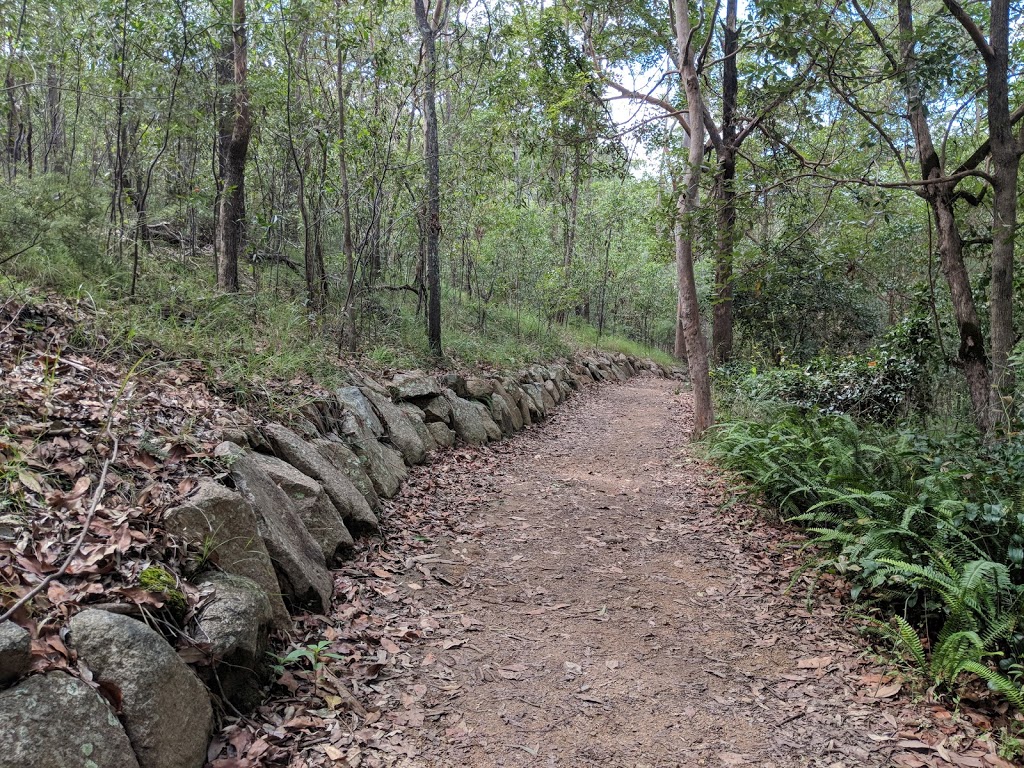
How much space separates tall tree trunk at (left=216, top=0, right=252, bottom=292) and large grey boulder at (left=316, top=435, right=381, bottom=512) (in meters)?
3.45

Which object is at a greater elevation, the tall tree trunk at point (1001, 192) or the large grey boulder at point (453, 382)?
the tall tree trunk at point (1001, 192)

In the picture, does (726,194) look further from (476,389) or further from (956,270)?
(476,389)

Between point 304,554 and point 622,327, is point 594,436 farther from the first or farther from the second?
point 622,327

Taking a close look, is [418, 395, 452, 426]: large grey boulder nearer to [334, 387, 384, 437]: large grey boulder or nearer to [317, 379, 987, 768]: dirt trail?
[334, 387, 384, 437]: large grey boulder

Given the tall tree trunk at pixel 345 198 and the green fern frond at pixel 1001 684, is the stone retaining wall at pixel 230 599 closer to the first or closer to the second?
the tall tree trunk at pixel 345 198

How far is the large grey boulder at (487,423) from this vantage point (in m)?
8.46

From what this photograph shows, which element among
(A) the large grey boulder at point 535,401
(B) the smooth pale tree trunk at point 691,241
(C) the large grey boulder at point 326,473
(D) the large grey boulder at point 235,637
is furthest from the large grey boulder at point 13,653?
(A) the large grey boulder at point 535,401

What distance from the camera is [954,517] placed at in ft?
12.4

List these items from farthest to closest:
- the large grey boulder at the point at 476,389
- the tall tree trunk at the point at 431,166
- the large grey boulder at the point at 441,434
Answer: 1. the large grey boulder at the point at 476,389
2. the tall tree trunk at the point at 431,166
3. the large grey boulder at the point at 441,434

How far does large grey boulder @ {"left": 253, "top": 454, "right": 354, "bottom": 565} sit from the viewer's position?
4.11 meters

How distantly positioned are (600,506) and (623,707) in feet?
10.2

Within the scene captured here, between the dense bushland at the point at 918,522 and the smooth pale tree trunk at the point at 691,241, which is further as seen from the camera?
the smooth pale tree trunk at the point at 691,241

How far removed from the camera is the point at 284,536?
142 inches

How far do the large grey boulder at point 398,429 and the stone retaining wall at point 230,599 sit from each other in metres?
0.02
